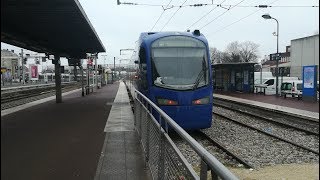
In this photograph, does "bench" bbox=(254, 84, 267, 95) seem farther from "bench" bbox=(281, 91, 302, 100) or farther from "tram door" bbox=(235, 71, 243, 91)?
"bench" bbox=(281, 91, 302, 100)

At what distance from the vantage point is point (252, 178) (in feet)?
25.7

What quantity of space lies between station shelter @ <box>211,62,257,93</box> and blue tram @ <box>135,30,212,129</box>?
23.0 m

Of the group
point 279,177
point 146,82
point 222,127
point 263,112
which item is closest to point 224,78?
point 263,112

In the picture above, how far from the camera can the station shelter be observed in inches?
1480

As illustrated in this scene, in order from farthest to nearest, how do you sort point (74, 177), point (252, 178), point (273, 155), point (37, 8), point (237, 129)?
point (237, 129) → point (37, 8) → point (273, 155) → point (252, 178) → point (74, 177)

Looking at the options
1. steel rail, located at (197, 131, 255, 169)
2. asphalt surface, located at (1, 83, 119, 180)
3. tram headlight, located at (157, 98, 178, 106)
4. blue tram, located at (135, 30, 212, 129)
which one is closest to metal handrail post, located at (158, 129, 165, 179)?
asphalt surface, located at (1, 83, 119, 180)

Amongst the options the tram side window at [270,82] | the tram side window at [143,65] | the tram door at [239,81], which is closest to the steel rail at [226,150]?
the tram side window at [143,65]

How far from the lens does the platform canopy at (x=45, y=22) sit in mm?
12336

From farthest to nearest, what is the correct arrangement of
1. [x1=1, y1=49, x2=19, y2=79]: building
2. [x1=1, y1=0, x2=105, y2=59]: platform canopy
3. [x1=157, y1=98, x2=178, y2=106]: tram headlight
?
[x1=1, y1=0, x2=105, y2=59]: platform canopy < [x1=157, y1=98, x2=178, y2=106]: tram headlight < [x1=1, y1=49, x2=19, y2=79]: building

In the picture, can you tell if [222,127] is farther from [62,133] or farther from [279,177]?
[279,177]

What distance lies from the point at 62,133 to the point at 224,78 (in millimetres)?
33533

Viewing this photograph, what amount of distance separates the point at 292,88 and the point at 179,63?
20.9 m

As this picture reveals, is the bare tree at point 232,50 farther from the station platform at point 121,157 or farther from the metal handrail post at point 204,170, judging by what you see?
the metal handrail post at point 204,170

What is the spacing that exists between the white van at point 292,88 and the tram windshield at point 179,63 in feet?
64.0
